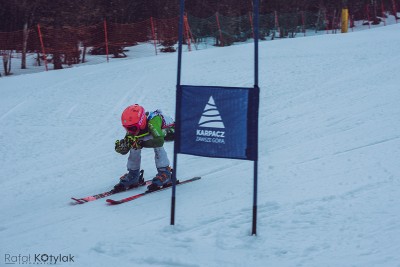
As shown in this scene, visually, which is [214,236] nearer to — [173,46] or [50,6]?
[50,6]

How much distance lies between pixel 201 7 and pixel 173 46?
474 inches

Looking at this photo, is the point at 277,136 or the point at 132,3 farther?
the point at 132,3

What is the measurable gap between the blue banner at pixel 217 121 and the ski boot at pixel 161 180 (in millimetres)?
1892

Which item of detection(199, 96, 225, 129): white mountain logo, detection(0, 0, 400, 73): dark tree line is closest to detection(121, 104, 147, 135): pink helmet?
detection(199, 96, 225, 129): white mountain logo

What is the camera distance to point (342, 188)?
18.6 feet

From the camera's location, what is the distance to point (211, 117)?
4.73 meters

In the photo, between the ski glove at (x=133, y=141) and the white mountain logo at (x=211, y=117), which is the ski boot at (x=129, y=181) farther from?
the white mountain logo at (x=211, y=117)

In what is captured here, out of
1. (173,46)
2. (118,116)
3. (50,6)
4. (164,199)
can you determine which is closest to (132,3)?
(173,46)

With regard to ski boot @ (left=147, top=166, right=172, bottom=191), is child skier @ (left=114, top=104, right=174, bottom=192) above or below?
above

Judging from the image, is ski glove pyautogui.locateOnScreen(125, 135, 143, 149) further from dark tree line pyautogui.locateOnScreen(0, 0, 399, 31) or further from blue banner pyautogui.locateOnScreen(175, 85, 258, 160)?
dark tree line pyautogui.locateOnScreen(0, 0, 399, 31)

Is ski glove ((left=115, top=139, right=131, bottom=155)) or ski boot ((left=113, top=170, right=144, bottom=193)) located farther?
ski boot ((left=113, top=170, right=144, bottom=193))

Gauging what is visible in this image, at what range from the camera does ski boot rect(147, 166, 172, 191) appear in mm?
6652

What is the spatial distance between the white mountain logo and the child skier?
6.33ft

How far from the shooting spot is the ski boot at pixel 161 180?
6652mm
